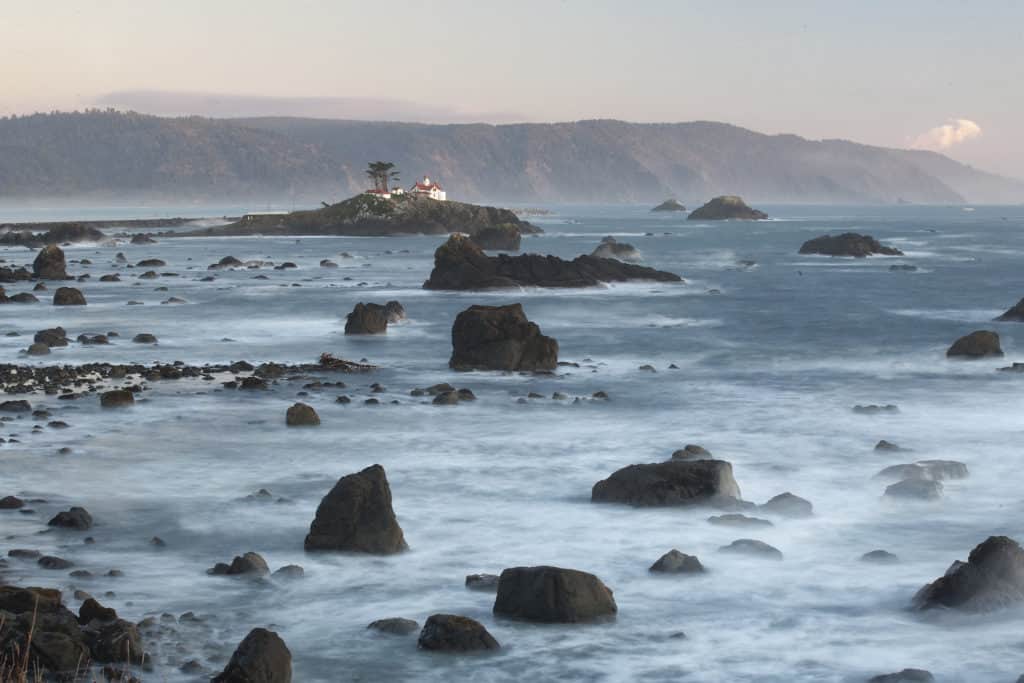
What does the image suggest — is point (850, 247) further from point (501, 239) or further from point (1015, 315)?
point (1015, 315)

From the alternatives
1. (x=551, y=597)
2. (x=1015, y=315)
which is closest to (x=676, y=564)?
(x=551, y=597)

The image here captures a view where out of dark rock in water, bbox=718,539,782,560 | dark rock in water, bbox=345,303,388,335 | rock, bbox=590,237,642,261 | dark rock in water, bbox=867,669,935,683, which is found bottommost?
dark rock in water, bbox=867,669,935,683

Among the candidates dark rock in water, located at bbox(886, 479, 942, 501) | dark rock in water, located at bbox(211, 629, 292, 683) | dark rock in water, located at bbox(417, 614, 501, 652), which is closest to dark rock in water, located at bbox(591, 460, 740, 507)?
dark rock in water, located at bbox(886, 479, 942, 501)

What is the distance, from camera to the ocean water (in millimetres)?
13039

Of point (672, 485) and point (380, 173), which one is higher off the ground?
point (380, 173)

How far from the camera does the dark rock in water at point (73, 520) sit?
16859mm

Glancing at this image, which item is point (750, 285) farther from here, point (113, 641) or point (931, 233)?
point (931, 233)

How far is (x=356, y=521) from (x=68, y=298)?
4118 centimetres

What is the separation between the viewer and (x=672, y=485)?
61.2 ft

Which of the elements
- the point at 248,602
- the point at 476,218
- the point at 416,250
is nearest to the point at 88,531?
the point at 248,602

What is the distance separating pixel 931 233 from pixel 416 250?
8672 cm

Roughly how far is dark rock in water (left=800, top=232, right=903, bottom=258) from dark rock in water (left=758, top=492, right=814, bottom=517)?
89.4 metres

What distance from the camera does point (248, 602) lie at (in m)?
14.1

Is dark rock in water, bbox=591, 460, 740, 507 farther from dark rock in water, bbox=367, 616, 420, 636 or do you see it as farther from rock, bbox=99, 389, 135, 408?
rock, bbox=99, 389, 135, 408
